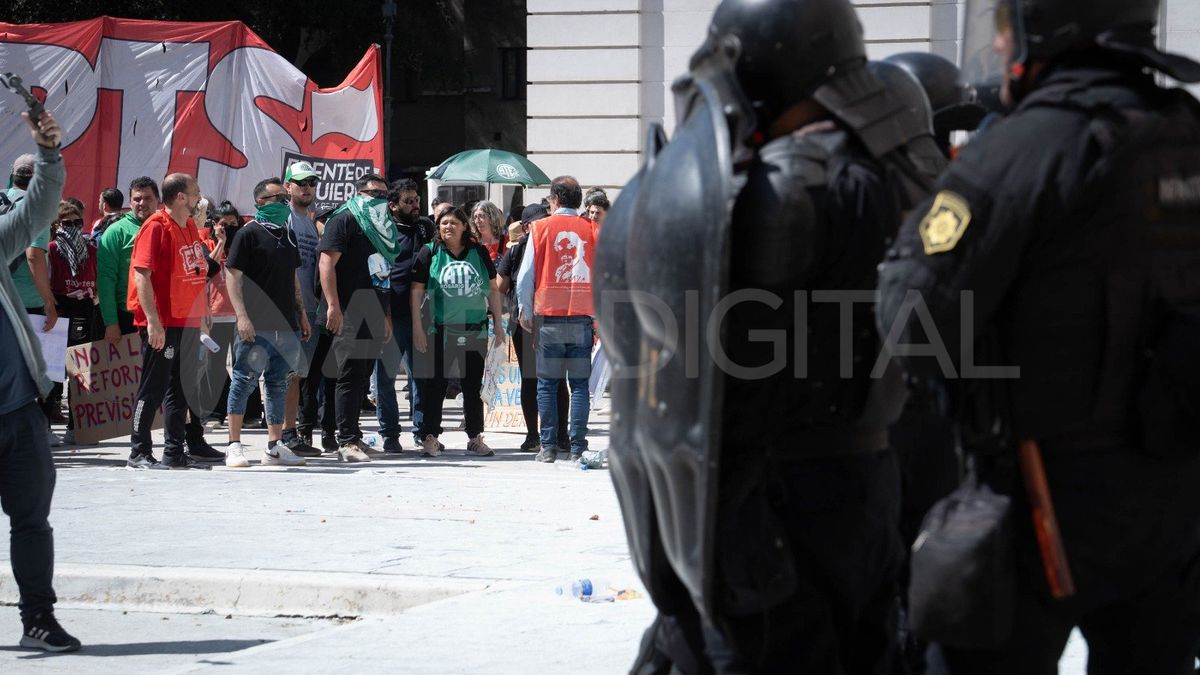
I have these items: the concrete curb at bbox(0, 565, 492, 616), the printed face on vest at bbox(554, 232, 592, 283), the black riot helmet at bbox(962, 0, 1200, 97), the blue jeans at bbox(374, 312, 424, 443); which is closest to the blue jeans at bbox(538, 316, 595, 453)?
the printed face on vest at bbox(554, 232, 592, 283)

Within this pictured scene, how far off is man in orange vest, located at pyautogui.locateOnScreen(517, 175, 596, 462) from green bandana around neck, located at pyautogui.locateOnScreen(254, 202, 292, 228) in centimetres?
179

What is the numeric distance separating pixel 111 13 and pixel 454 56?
364 inches

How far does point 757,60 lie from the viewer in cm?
339

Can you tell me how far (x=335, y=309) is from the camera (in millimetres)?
11406

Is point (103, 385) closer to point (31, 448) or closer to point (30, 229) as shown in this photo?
point (30, 229)

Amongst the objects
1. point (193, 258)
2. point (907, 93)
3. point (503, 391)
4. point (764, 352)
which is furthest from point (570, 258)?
point (764, 352)

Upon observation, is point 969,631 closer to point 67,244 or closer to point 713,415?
point 713,415

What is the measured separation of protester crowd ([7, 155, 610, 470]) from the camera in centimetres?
1095

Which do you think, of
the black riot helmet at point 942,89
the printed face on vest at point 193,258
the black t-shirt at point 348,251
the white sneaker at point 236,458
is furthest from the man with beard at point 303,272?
the black riot helmet at point 942,89

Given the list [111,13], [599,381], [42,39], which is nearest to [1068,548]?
[599,381]

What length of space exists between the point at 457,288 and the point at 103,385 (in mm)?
2868

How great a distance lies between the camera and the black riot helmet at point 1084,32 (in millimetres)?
3027

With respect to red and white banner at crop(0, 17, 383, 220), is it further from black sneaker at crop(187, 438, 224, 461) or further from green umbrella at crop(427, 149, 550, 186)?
green umbrella at crop(427, 149, 550, 186)

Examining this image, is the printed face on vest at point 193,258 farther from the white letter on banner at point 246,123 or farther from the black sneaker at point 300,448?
the white letter on banner at point 246,123
